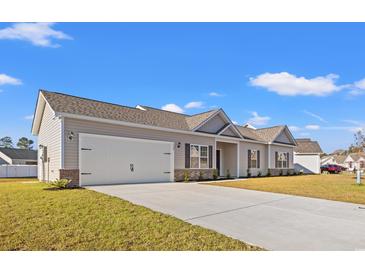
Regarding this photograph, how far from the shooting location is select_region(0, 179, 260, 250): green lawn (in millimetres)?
3928

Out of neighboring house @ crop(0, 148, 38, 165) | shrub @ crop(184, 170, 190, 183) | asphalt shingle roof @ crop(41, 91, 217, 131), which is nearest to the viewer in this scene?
asphalt shingle roof @ crop(41, 91, 217, 131)

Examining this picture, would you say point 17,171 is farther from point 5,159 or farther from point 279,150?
point 279,150

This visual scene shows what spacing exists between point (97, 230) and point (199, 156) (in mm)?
12726

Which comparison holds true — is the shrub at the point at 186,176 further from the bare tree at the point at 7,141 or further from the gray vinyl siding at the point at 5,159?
the bare tree at the point at 7,141

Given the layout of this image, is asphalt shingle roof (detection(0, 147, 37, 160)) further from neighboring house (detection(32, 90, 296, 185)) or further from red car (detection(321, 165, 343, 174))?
red car (detection(321, 165, 343, 174))

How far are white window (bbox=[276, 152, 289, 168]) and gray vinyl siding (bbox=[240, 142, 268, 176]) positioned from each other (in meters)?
2.22

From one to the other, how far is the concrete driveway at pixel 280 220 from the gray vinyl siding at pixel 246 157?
475 inches

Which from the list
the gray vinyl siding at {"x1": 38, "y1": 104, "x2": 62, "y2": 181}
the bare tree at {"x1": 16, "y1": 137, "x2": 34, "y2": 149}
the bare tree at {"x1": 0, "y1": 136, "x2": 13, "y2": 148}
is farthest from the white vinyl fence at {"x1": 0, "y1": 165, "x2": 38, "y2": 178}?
the bare tree at {"x1": 0, "y1": 136, "x2": 13, "y2": 148}

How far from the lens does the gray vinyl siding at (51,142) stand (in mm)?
11352

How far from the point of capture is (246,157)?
21.0 metres

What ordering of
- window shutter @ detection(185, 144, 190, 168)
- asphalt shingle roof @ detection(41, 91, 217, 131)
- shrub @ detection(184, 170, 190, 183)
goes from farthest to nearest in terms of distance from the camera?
window shutter @ detection(185, 144, 190, 168) → shrub @ detection(184, 170, 190, 183) → asphalt shingle roof @ detection(41, 91, 217, 131)

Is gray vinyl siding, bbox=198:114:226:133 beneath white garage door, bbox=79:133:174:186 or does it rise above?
above
